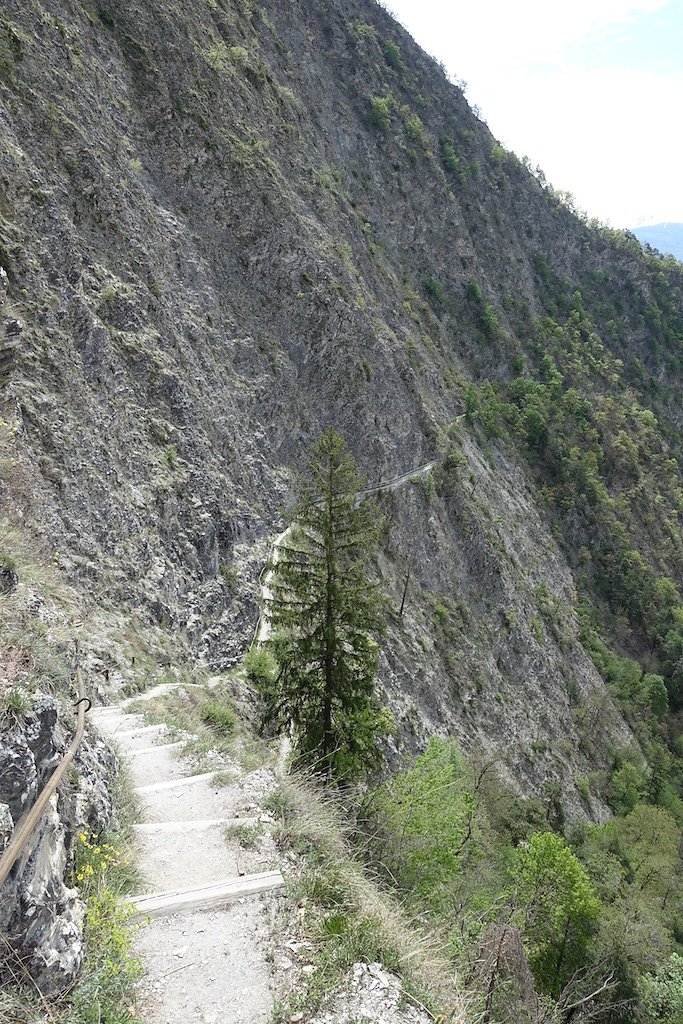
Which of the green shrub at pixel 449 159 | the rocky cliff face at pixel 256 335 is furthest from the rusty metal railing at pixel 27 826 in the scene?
the green shrub at pixel 449 159

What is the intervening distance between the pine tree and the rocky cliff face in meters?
5.55

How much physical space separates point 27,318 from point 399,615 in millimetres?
20189

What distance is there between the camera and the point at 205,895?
248 inches

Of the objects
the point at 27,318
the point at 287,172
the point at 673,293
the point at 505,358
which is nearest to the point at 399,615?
the point at 27,318

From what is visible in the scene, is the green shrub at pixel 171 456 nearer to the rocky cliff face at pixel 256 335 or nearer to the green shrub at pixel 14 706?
the rocky cliff face at pixel 256 335

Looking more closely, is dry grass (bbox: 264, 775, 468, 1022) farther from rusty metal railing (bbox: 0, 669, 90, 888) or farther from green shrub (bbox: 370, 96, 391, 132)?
green shrub (bbox: 370, 96, 391, 132)

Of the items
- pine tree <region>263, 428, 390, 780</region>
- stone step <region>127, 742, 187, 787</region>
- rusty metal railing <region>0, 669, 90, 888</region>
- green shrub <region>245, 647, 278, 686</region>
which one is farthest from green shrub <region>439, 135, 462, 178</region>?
rusty metal railing <region>0, 669, 90, 888</region>

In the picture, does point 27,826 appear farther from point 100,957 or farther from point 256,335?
point 256,335

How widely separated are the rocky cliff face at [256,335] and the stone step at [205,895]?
36.1ft

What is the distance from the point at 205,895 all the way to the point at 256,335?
2734 cm

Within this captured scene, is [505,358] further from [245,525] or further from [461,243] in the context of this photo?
[245,525]

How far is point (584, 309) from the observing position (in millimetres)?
69375

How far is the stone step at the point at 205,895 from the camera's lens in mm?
6039

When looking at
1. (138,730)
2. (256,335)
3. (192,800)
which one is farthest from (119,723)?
(256,335)
